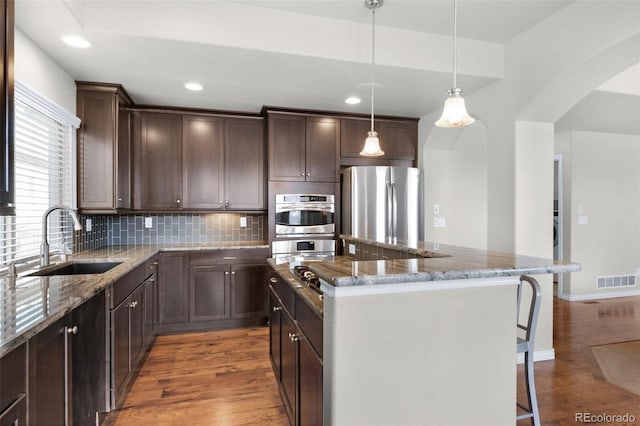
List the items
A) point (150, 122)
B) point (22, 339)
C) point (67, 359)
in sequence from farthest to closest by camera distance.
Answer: point (150, 122) → point (67, 359) → point (22, 339)

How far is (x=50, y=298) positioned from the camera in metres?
1.46

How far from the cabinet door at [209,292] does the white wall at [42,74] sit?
191 centimetres

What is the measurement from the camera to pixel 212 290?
3.73 m

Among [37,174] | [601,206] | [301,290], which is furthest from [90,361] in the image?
[601,206]

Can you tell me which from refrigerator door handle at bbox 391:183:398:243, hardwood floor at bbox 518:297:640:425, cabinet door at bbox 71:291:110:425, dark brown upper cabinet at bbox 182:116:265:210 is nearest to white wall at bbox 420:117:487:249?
refrigerator door handle at bbox 391:183:398:243

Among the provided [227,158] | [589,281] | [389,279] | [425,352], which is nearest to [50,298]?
[389,279]

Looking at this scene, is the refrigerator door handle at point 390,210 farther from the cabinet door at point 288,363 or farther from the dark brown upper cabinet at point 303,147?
the cabinet door at point 288,363

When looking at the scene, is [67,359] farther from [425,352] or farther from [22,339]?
[425,352]

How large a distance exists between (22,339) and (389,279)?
116cm

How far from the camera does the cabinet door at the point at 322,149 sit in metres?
3.98

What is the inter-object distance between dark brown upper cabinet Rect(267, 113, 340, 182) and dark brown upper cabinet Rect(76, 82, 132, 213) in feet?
4.92

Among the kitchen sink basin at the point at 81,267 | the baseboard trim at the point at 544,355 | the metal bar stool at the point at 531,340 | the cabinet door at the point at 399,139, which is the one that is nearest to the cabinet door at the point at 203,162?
the kitchen sink basin at the point at 81,267

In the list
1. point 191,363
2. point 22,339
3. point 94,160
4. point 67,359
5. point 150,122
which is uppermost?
point 150,122

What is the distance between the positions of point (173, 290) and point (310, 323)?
2.59m
